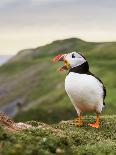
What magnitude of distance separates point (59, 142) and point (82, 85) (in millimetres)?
6532

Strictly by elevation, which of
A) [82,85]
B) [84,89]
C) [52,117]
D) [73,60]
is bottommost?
[52,117]

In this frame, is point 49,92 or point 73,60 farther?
point 49,92

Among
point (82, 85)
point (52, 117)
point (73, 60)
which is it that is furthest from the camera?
point (52, 117)

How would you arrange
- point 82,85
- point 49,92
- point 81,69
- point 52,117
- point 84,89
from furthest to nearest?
point 49,92, point 52,117, point 81,69, point 84,89, point 82,85

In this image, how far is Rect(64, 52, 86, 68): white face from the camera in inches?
850

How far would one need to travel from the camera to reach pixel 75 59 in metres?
21.6

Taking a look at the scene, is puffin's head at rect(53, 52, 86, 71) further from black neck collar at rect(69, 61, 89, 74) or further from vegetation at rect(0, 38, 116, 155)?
vegetation at rect(0, 38, 116, 155)

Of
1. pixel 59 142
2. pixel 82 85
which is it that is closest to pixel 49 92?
pixel 82 85

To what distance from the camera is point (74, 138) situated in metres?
18.6

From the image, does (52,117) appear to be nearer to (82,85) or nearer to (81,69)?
(81,69)

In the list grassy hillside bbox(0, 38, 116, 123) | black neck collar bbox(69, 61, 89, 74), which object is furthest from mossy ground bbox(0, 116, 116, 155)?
grassy hillside bbox(0, 38, 116, 123)

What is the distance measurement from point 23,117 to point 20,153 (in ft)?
291

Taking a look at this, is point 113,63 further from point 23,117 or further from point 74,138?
point 74,138

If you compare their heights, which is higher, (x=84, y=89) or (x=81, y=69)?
(x=81, y=69)
